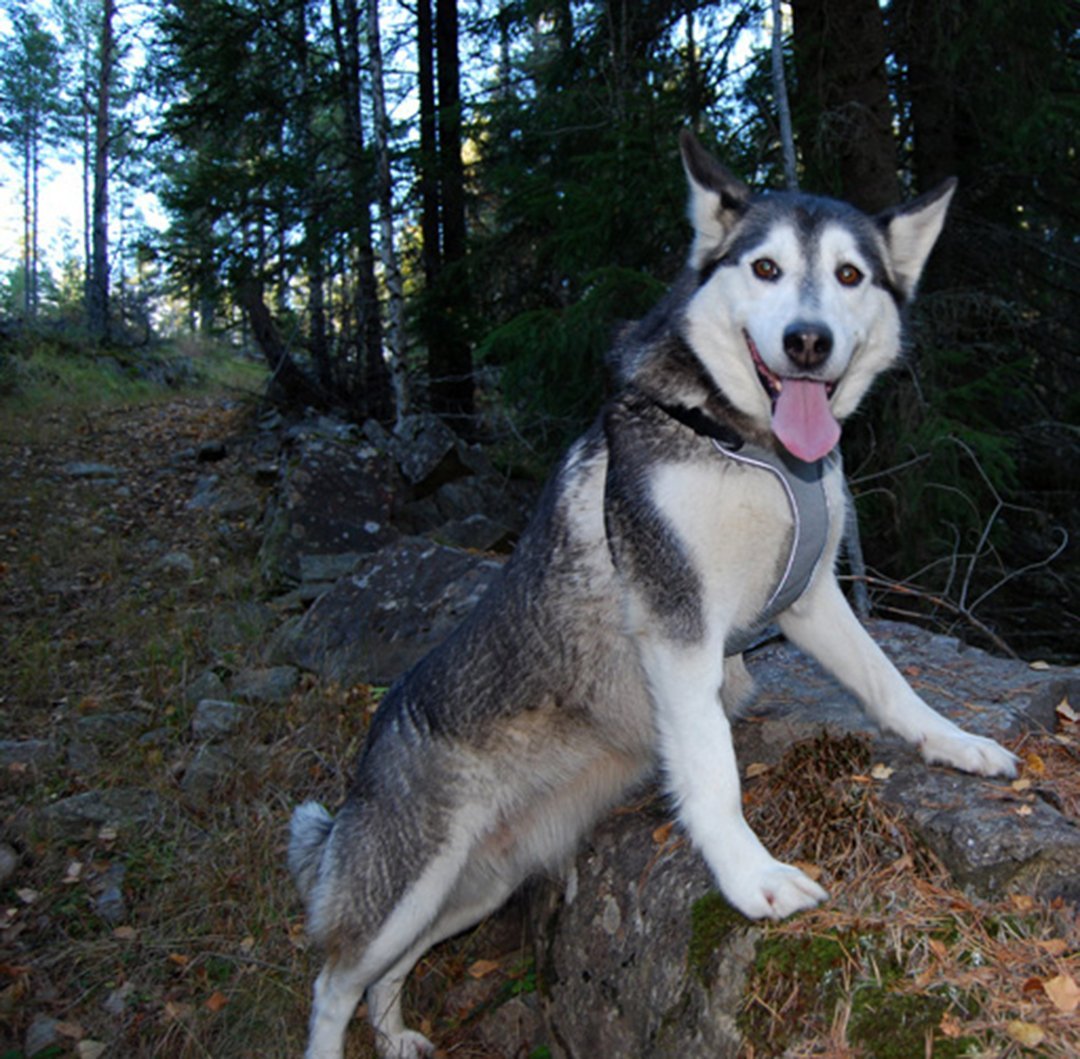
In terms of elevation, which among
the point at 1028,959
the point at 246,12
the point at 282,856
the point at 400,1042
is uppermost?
the point at 246,12

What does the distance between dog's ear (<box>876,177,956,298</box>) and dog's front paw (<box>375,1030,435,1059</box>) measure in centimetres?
304

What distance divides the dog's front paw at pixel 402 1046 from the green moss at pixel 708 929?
53.3 inches

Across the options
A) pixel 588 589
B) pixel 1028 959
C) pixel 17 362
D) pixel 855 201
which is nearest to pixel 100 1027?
pixel 588 589

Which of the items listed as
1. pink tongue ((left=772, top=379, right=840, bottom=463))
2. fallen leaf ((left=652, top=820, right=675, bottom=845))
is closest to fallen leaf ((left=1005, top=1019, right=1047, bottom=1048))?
fallen leaf ((left=652, top=820, right=675, bottom=845))

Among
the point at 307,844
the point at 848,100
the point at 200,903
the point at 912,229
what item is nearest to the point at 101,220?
the point at 848,100

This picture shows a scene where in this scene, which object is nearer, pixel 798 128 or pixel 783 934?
pixel 783 934

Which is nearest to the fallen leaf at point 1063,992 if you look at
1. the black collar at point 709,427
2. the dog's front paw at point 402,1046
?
the black collar at point 709,427

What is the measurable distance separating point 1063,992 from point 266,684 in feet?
15.6

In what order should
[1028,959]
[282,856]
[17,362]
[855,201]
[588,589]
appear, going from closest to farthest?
[1028,959]
[588,589]
[282,856]
[855,201]
[17,362]

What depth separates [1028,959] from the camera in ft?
6.59

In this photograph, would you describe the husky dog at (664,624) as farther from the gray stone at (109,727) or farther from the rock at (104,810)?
the gray stone at (109,727)

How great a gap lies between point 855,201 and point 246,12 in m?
9.61

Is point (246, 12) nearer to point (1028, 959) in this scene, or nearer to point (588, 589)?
point (588, 589)

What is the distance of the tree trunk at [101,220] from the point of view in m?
22.2
